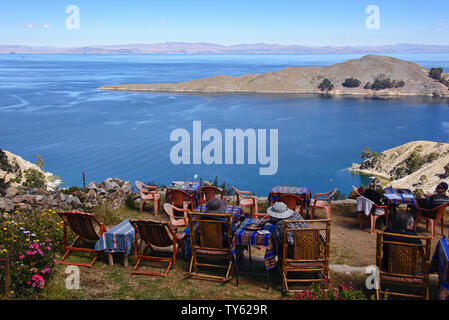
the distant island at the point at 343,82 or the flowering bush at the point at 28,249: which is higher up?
the distant island at the point at 343,82

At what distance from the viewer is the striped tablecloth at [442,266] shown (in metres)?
4.44

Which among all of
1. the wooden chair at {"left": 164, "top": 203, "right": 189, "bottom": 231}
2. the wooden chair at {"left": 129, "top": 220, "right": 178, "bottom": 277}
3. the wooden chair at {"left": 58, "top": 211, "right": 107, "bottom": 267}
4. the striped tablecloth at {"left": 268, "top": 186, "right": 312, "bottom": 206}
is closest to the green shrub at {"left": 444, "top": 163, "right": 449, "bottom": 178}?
the striped tablecloth at {"left": 268, "top": 186, "right": 312, "bottom": 206}

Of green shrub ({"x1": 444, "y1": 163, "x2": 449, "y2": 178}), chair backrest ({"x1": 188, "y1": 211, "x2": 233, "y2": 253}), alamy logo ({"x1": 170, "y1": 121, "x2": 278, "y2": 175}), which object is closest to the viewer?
chair backrest ({"x1": 188, "y1": 211, "x2": 233, "y2": 253})

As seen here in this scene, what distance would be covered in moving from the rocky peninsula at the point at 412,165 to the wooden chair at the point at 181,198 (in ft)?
52.2

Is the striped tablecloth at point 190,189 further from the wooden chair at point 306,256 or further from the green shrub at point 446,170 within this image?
the green shrub at point 446,170

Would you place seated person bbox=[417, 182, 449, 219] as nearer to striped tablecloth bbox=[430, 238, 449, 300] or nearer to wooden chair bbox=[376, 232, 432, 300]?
striped tablecloth bbox=[430, 238, 449, 300]

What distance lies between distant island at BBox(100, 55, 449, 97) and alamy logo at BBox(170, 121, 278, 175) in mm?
55120

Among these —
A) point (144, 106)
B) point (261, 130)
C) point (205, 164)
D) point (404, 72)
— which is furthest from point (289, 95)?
point (205, 164)

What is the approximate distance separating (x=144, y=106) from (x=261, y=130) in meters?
33.1

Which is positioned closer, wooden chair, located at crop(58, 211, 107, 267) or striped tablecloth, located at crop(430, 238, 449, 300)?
striped tablecloth, located at crop(430, 238, 449, 300)

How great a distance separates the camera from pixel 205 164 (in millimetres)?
38281

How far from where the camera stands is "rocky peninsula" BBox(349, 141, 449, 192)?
21702 mm

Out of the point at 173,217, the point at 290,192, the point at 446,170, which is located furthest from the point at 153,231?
the point at 446,170

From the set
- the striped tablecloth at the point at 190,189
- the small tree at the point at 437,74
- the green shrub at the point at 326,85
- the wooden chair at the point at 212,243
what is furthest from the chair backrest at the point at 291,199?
the small tree at the point at 437,74
